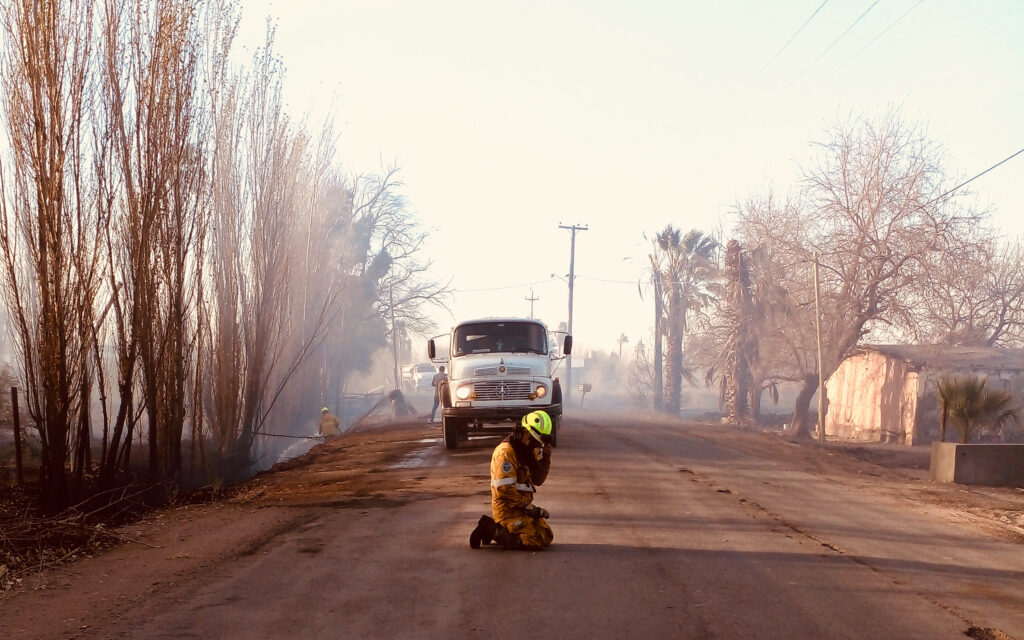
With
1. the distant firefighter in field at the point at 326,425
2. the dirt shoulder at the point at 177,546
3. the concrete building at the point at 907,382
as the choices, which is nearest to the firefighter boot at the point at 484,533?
the dirt shoulder at the point at 177,546

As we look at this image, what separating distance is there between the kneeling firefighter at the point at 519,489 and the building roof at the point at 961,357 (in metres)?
28.3

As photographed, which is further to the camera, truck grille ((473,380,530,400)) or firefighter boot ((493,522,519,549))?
truck grille ((473,380,530,400))

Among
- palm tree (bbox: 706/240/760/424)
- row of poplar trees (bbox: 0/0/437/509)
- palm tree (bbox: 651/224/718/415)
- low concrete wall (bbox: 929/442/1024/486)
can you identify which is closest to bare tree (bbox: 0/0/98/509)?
row of poplar trees (bbox: 0/0/437/509)

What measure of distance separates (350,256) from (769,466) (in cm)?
2469

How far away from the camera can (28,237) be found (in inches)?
464

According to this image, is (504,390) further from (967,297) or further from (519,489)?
(967,297)

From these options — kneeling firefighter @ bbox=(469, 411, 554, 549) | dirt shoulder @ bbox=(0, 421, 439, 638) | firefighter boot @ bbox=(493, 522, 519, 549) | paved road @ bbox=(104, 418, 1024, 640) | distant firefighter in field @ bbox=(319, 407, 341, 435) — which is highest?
kneeling firefighter @ bbox=(469, 411, 554, 549)

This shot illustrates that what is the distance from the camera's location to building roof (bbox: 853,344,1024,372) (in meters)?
33.6

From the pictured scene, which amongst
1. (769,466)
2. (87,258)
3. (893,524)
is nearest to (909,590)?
(893,524)

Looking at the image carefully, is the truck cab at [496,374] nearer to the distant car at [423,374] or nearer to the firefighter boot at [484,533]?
the firefighter boot at [484,533]

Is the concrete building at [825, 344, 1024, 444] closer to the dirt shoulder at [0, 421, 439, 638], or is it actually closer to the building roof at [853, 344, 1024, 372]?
the building roof at [853, 344, 1024, 372]

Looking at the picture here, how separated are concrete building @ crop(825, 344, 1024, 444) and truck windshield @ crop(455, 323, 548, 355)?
16312mm

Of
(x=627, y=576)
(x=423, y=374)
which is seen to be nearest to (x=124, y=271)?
(x=627, y=576)

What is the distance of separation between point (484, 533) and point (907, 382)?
2938 cm
